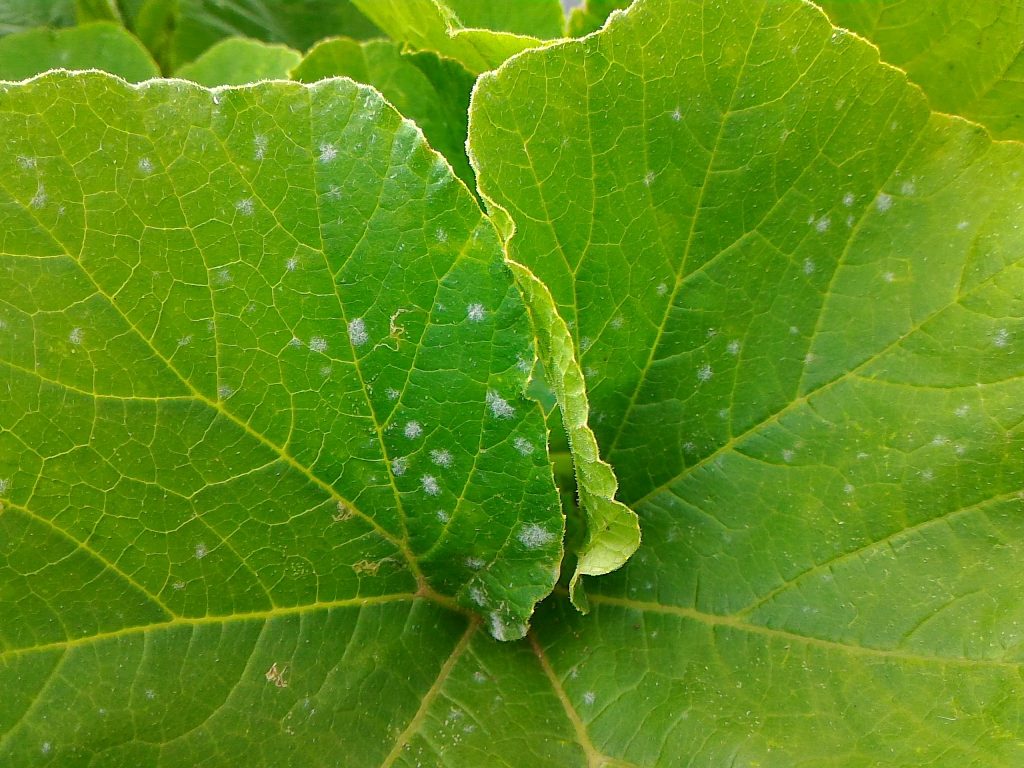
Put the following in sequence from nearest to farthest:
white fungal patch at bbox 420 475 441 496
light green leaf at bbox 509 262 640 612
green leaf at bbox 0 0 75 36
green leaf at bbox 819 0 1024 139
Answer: light green leaf at bbox 509 262 640 612 → white fungal patch at bbox 420 475 441 496 → green leaf at bbox 819 0 1024 139 → green leaf at bbox 0 0 75 36

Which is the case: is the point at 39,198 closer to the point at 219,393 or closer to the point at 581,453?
the point at 219,393

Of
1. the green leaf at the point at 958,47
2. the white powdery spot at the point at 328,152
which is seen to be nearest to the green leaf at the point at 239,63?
the white powdery spot at the point at 328,152

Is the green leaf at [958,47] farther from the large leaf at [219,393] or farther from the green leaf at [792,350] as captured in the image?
the large leaf at [219,393]

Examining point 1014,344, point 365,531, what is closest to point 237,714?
point 365,531

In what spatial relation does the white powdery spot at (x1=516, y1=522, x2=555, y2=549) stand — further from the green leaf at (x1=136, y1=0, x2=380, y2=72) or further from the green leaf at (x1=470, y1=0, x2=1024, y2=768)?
the green leaf at (x1=136, y1=0, x2=380, y2=72)

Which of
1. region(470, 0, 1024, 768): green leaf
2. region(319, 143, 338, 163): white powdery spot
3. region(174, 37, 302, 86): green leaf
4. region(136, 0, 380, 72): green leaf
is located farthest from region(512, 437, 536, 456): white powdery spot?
region(136, 0, 380, 72): green leaf

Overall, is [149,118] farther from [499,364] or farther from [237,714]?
[237,714]
